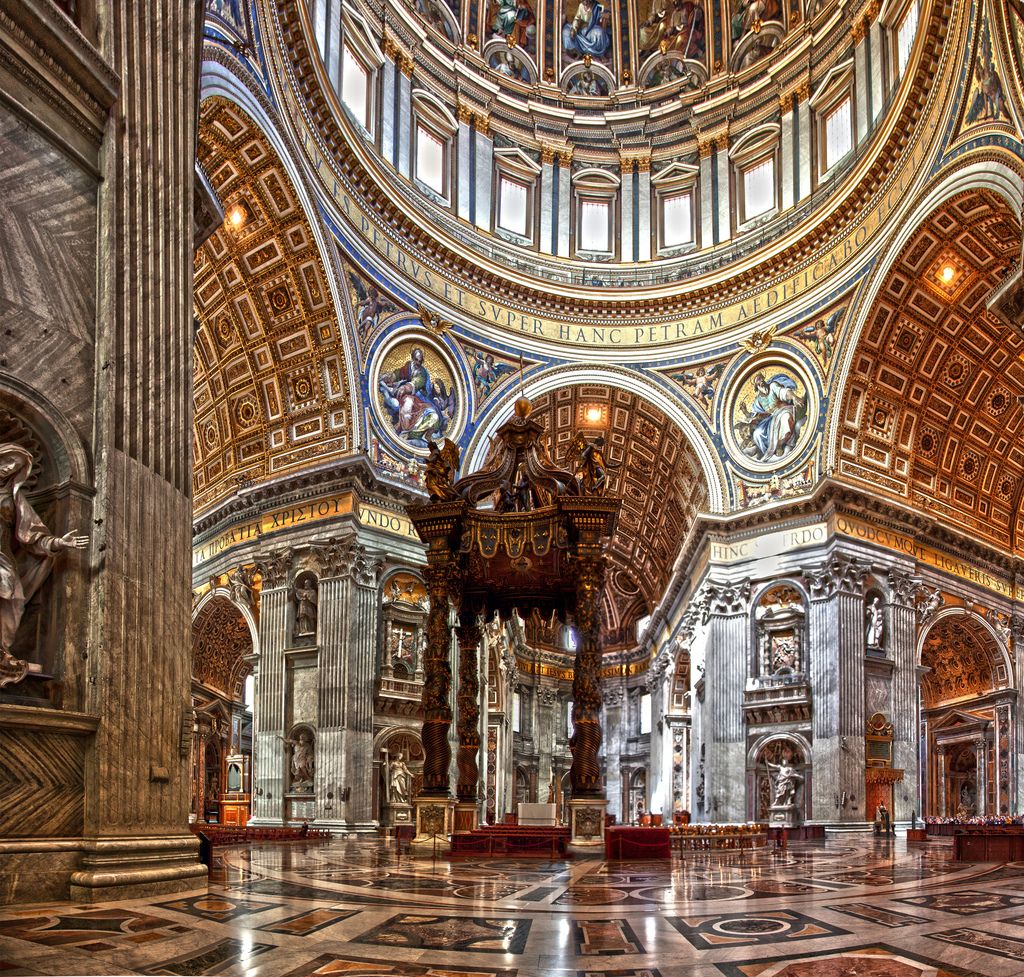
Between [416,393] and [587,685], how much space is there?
43.3 ft

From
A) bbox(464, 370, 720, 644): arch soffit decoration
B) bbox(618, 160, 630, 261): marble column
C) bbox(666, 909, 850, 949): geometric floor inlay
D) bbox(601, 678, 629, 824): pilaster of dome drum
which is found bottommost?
A: bbox(601, 678, 629, 824): pilaster of dome drum

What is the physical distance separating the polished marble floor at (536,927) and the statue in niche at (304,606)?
41.9ft

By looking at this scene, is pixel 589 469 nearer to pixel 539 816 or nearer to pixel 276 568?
pixel 539 816

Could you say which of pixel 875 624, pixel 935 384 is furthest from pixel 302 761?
pixel 935 384

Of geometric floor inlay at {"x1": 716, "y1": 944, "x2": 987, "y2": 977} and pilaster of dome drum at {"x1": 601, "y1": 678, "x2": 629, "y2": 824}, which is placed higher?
geometric floor inlay at {"x1": 716, "y1": 944, "x2": 987, "y2": 977}

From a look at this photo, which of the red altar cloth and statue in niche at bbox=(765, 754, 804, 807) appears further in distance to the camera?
statue in niche at bbox=(765, 754, 804, 807)

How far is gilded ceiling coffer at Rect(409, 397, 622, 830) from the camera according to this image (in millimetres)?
16297

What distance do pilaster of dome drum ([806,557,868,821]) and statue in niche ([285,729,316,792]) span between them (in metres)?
12.5

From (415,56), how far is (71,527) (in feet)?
77.9

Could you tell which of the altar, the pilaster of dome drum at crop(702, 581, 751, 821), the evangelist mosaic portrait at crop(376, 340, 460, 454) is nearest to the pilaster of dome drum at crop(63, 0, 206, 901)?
the altar

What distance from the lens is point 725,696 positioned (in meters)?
28.7

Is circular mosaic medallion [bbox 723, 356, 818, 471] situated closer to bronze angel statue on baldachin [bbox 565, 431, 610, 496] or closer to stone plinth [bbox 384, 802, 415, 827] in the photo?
bronze angel statue on baldachin [bbox 565, 431, 610, 496]

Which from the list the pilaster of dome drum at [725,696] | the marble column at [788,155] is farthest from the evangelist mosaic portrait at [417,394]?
the marble column at [788,155]

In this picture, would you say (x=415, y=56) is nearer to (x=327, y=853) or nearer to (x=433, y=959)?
(x=327, y=853)
